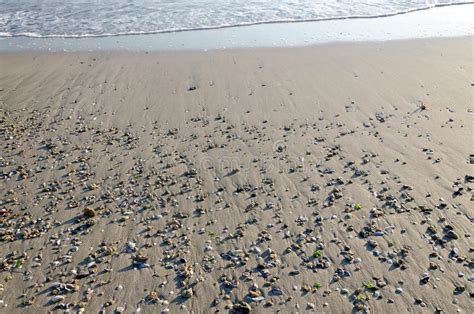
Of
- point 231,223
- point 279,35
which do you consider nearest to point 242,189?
point 231,223

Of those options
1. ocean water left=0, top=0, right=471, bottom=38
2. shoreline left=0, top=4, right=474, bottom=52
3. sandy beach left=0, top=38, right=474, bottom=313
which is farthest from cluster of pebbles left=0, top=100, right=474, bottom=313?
ocean water left=0, top=0, right=471, bottom=38

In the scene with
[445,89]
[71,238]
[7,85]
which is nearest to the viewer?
[71,238]

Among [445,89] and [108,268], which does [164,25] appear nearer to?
[445,89]

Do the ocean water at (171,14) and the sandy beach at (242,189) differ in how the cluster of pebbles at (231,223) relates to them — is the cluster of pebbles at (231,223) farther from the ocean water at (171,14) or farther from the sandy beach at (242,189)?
the ocean water at (171,14)

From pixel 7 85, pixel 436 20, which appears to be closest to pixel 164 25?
pixel 7 85

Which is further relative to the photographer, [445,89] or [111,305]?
[445,89]

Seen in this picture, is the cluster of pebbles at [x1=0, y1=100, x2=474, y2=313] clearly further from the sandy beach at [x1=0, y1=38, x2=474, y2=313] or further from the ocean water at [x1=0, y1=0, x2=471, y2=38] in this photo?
the ocean water at [x1=0, y1=0, x2=471, y2=38]

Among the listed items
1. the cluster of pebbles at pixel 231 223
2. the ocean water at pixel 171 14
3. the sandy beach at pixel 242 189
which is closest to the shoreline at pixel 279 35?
the ocean water at pixel 171 14
